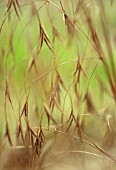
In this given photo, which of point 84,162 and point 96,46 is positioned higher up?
point 96,46

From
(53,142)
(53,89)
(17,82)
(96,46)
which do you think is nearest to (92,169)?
(53,142)

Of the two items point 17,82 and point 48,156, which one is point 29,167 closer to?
point 48,156

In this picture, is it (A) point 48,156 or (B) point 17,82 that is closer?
(A) point 48,156

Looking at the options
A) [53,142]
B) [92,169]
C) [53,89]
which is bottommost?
[92,169]

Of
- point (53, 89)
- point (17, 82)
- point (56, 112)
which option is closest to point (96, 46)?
point (53, 89)

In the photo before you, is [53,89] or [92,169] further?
[92,169]

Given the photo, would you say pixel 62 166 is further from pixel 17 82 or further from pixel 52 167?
pixel 17 82

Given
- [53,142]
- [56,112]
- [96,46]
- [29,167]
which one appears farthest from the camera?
[56,112]

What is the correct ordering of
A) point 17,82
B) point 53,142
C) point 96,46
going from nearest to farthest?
point 96,46 < point 53,142 < point 17,82

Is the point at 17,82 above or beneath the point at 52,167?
above
